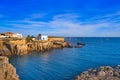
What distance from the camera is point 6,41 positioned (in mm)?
96938

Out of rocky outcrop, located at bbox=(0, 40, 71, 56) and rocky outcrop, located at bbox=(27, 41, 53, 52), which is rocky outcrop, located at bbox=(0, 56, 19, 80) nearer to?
rocky outcrop, located at bbox=(0, 40, 71, 56)

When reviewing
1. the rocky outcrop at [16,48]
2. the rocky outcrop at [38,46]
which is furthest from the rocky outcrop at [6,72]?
the rocky outcrop at [38,46]

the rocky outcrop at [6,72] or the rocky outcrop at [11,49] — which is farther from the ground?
the rocky outcrop at [6,72]

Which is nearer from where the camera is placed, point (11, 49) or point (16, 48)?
point (11, 49)

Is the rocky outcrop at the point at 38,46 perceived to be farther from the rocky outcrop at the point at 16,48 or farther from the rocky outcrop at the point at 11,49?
the rocky outcrop at the point at 11,49

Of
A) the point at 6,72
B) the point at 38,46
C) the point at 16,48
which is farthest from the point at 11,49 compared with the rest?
the point at 6,72

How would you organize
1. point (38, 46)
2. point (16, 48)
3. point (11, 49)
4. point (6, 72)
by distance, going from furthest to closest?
point (38, 46), point (16, 48), point (11, 49), point (6, 72)

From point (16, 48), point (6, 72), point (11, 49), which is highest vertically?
point (6, 72)

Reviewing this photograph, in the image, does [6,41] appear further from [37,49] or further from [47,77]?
[47,77]

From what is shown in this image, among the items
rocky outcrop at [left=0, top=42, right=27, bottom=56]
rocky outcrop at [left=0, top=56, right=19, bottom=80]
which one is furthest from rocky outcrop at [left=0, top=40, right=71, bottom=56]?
rocky outcrop at [left=0, top=56, right=19, bottom=80]

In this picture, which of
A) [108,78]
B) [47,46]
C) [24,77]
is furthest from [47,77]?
[47,46]

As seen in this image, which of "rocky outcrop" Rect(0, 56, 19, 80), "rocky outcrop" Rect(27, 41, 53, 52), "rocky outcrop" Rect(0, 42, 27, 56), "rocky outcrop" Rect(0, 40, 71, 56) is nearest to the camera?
"rocky outcrop" Rect(0, 56, 19, 80)

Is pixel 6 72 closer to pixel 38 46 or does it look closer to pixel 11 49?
pixel 11 49

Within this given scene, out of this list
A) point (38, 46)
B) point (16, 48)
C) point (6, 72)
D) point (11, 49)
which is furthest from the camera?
point (38, 46)
